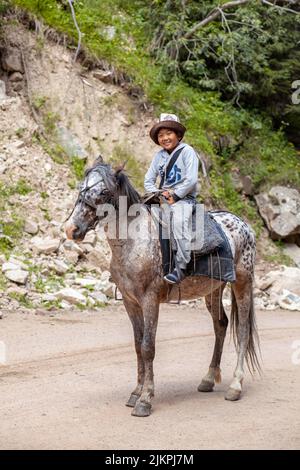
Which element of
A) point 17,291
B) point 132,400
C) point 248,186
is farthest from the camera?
point 248,186

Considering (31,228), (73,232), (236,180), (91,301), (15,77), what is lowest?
(91,301)

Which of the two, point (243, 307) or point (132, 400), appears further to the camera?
point (243, 307)

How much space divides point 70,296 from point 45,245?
1.88 meters

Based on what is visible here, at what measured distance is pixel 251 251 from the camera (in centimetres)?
796

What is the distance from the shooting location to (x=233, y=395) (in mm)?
7281

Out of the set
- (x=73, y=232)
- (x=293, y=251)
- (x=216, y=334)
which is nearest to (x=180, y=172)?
(x=73, y=232)

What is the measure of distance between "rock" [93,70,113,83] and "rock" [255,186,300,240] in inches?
199

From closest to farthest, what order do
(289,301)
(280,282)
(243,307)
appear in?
(243,307) → (289,301) → (280,282)

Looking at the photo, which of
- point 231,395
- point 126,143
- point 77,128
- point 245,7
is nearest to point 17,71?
point 77,128

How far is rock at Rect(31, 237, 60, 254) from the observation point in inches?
534

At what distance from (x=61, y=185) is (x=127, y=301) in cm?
874

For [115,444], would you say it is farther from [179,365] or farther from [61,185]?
[61,185]

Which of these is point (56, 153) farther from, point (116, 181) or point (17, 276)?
point (116, 181)

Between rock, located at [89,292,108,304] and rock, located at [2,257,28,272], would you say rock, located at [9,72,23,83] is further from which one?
rock, located at [89,292,108,304]
